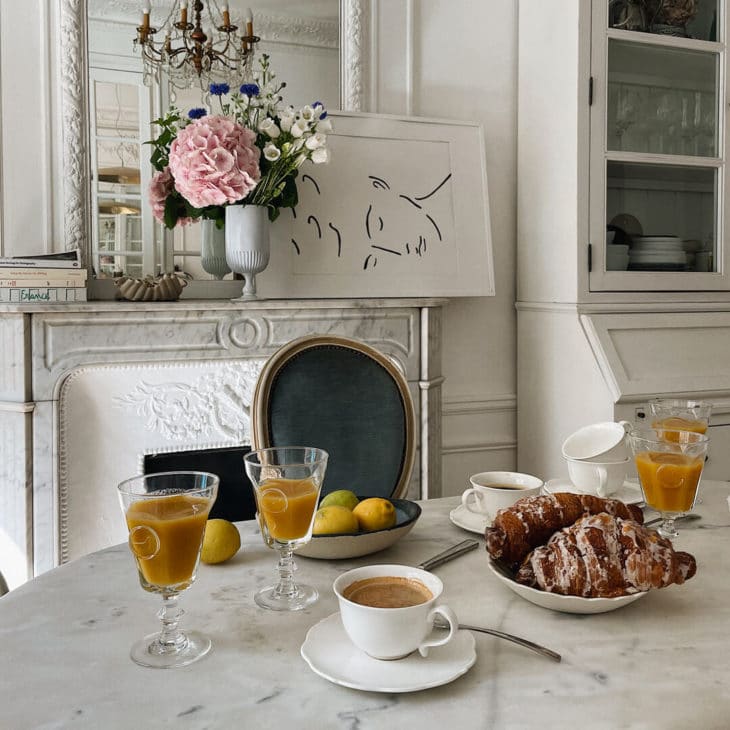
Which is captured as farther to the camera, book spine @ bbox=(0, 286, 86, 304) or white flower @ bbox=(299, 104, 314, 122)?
white flower @ bbox=(299, 104, 314, 122)

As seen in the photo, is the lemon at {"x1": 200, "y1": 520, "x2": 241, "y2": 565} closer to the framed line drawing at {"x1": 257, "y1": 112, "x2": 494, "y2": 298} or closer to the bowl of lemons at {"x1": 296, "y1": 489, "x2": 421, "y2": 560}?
the bowl of lemons at {"x1": 296, "y1": 489, "x2": 421, "y2": 560}

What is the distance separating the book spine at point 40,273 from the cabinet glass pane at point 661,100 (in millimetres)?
1662

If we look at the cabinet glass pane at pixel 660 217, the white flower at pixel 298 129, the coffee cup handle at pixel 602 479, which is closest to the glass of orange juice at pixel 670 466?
the coffee cup handle at pixel 602 479

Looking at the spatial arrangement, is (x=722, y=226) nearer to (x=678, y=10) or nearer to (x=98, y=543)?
(x=678, y=10)

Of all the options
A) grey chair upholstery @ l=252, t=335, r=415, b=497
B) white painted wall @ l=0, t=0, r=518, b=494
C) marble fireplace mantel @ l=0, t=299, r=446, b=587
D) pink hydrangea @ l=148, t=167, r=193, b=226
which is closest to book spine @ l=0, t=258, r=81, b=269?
marble fireplace mantel @ l=0, t=299, r=446, b=587

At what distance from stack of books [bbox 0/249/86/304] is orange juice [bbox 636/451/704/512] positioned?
1.52m

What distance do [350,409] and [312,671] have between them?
926 millimetres

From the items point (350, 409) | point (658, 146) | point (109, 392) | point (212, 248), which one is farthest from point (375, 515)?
point (658, 146)

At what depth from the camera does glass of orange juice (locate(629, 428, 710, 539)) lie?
0.97 m

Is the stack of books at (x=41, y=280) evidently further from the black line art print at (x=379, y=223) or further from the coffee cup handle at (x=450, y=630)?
the coffee cup handle at (x=450, y=630)

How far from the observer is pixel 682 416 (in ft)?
4.01

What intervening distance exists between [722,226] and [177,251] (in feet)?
5.94

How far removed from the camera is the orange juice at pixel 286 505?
33.5 inches

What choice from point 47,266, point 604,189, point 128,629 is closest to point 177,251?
point 47,266
